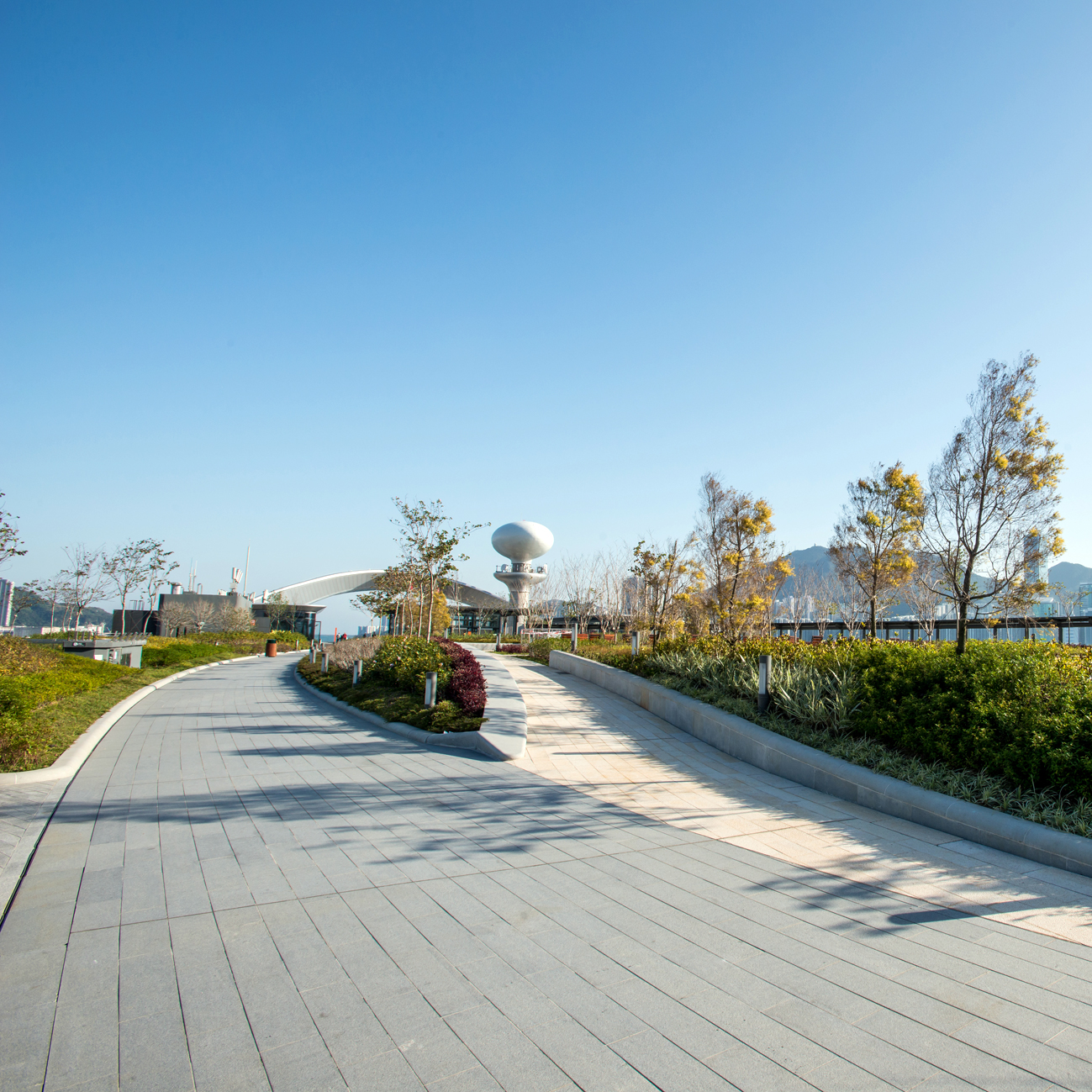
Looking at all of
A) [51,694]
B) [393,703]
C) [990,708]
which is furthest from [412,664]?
[990,708]

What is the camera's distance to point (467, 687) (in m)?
11.1

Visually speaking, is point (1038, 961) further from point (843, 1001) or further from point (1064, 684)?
point (1064, 684)

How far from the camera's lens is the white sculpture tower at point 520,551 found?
49.6 metres

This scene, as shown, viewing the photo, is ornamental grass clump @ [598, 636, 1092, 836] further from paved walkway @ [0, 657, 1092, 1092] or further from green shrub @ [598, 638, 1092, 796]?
paved walkway @ [0, 657, 1092, 1092]

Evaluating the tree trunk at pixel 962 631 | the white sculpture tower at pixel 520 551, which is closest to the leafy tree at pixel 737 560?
the tree trunk at pixel 962 631

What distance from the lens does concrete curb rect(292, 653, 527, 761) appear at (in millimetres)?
8609

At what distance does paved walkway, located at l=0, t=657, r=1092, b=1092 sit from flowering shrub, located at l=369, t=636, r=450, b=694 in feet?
20.5

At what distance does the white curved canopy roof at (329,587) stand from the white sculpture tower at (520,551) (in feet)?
42.9

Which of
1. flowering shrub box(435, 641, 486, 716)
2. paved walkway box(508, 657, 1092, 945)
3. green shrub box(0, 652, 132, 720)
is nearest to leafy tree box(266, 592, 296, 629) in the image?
green shrub box(0, 652, 132, 720)

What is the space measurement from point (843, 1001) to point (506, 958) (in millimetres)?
1563

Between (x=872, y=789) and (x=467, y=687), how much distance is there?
6403 millimetres

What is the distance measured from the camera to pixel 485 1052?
2.63 m

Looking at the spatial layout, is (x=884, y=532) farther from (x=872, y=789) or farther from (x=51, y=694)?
(x=51, y=694)

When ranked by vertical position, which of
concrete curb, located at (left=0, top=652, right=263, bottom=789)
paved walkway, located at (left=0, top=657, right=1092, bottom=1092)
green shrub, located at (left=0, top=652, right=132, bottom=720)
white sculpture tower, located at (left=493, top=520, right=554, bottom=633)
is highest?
white sculpture tower, located at (left=493, top=520, right=554, bottom=633)
